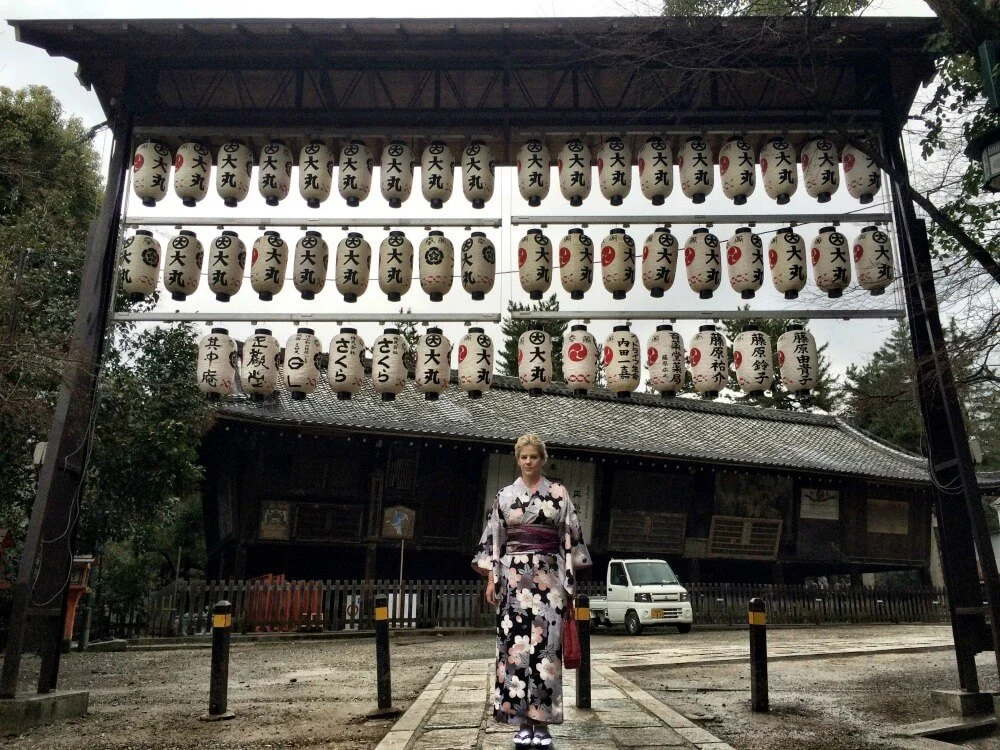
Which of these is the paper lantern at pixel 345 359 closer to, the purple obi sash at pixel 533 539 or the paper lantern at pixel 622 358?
the paper lantern at pixel 622 358

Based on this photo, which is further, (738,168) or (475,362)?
(475,362)

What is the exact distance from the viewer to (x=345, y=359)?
A: 34.0 feet

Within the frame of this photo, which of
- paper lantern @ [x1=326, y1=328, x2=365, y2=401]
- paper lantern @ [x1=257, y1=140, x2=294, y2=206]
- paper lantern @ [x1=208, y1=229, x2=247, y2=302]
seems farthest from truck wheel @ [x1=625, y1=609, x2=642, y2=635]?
paper lantern @ [x1=257, y1=140, x2=294, y2=206]

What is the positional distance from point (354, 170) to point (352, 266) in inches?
43.5

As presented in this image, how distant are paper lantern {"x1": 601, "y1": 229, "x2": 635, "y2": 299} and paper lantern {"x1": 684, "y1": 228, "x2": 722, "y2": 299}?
2.22 feet

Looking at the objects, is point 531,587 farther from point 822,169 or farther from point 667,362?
point 822,169

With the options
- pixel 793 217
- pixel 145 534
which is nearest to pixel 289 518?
pixel 145 534

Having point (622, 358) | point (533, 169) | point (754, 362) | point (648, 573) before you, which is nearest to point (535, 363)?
point (622, 358)

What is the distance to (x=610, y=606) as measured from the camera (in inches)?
816

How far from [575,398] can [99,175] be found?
16.8 m

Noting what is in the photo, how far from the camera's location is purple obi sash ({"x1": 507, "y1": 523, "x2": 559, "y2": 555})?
17.5 ft

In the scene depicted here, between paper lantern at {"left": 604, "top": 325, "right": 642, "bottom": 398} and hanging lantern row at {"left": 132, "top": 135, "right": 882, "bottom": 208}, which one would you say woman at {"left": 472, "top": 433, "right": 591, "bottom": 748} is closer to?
paper lantern at {"left": 604, "top": 325, "right": 642, "bottom": 398}

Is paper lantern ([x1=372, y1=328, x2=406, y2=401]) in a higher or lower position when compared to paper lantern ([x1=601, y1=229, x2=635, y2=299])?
lower

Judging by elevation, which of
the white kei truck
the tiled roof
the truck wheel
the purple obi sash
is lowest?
the truck wheel
